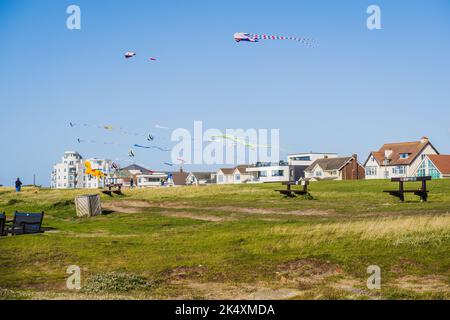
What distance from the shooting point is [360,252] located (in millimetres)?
16797

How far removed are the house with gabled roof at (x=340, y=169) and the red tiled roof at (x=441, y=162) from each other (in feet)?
54.5

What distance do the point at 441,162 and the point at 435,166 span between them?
5.74ft

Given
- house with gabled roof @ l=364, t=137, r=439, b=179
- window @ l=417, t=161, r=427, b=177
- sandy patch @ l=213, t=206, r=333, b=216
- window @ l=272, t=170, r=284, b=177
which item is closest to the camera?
sandy patch @ l=213, t=206, r=333, b=216

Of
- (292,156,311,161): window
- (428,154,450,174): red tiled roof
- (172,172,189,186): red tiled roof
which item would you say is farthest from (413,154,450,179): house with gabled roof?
(172,172,189,186): red tiled roof

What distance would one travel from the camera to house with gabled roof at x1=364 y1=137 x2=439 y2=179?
98.8m

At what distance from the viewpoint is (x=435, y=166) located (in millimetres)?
92875

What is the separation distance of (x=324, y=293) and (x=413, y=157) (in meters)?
91.1

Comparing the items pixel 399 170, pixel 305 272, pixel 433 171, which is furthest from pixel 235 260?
pixel 399 170

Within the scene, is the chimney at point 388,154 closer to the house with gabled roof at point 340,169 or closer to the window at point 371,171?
the window at point 371,171

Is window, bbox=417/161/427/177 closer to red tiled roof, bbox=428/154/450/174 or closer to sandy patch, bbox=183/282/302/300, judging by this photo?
red tiled roof, bbox=428/154/450/174

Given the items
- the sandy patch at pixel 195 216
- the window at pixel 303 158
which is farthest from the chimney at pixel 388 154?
the sandy patch at pixel 195 216
